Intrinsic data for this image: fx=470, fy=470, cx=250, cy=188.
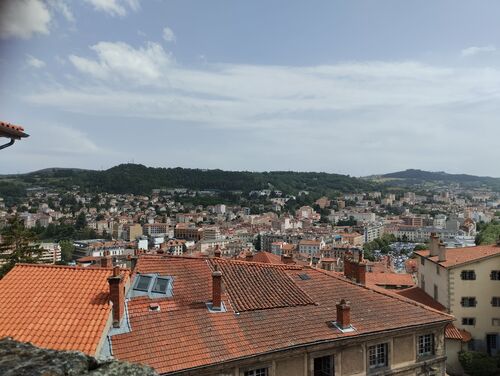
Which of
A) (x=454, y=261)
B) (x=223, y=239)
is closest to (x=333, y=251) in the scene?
(x=223, y=239)

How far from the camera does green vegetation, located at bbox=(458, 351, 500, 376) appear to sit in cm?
2503

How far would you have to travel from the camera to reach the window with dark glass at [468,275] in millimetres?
29188

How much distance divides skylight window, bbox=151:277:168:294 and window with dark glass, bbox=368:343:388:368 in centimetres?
627

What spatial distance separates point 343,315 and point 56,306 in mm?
7809

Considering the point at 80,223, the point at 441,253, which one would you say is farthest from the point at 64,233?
the point at 441,253

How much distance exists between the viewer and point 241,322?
1284 centimetres

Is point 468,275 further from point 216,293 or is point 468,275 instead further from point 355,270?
point 216,293

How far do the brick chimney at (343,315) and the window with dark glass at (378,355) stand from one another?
1.12 m

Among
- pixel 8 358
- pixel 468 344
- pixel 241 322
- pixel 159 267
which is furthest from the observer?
pixel 468 344

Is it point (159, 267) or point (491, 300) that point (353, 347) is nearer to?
point (159, 267)

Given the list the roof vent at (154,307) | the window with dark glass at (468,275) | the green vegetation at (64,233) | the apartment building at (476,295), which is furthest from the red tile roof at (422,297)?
the green vegetation at (64,233)

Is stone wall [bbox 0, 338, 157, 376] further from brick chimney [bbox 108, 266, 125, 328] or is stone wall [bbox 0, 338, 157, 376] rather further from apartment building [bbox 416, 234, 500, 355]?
apartment building [bbox 416, 234, 500, 355]

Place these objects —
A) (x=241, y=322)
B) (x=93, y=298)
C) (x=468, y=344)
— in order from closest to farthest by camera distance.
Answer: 1. (x=93, y=298)
2. (x=241, y=322)
3. (x=468, y=344)

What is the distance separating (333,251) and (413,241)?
53.5m
